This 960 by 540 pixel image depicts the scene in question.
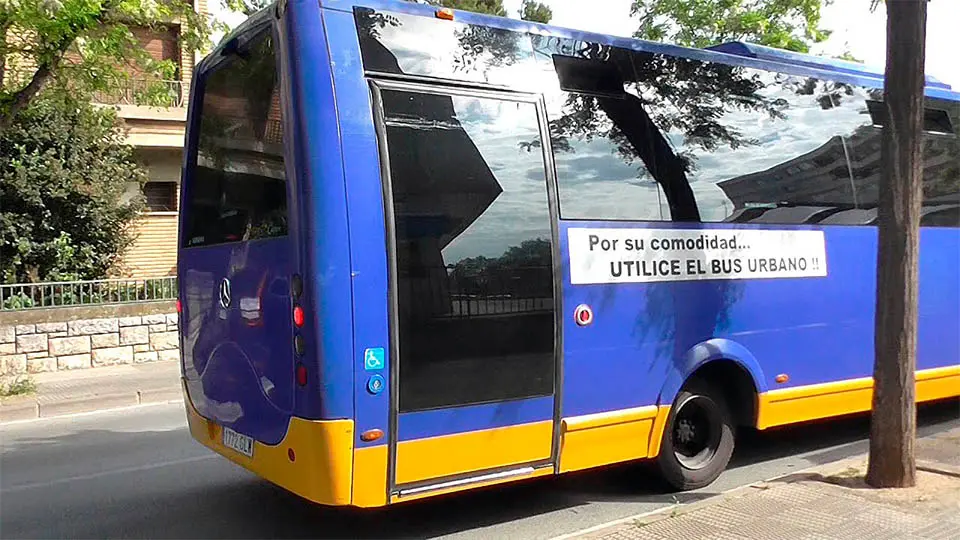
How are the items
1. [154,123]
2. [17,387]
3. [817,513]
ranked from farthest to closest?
[154,123]
[17,387]
[817,513]

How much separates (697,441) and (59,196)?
12747 mm

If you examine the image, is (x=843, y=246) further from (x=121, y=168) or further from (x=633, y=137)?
(x=121, y=168)

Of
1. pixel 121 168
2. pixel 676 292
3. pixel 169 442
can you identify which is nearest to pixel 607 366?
pixel 676 292

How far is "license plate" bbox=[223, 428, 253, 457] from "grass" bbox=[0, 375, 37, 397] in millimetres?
6716

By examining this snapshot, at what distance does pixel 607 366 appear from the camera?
5.30 metres

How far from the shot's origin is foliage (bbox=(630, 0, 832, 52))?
14680mm

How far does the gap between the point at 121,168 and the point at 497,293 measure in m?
13.1

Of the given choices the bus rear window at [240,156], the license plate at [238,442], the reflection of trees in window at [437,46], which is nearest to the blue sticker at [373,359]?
the bus rear window at [240,156]

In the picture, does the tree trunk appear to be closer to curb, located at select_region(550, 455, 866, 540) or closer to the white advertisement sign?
curb, located at select_region(550, 455, 866, 540)

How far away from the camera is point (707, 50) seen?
251 inches

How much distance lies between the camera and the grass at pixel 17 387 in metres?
10.5

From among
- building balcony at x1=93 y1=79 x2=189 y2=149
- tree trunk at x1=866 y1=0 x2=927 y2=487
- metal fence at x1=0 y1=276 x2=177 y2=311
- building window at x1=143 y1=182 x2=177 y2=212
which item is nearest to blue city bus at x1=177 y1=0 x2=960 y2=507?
tree trunk at x1=866 y1=0 x2=927 y2=487

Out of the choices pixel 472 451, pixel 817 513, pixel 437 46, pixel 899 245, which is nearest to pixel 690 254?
pixel 899 245

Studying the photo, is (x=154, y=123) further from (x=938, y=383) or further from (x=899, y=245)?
(x=899, y=245)
